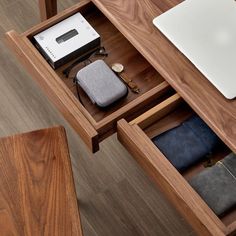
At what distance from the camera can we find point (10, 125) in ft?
6.19

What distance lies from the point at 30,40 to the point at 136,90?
1.04 ft

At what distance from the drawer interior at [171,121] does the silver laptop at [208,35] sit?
11 cm

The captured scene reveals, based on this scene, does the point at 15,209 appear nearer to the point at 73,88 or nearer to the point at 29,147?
the point at 29,147

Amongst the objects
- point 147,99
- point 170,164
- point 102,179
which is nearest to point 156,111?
point 147,99

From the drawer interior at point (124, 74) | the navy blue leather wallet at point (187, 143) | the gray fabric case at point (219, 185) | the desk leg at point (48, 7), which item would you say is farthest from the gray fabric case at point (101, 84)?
the desk leg at point (48, 7)

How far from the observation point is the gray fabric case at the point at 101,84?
138cm

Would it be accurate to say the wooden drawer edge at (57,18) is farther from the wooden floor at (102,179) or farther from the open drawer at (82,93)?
the wooden floor at (102,179)

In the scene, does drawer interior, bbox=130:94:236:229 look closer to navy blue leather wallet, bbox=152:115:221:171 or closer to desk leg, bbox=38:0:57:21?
navy blue leather wallet, bbox=152:115:221:171

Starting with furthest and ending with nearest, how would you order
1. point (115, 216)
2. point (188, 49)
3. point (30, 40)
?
point (115, 216) → point (30, 40) → point (188, 49)

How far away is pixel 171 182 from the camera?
49.8 inches

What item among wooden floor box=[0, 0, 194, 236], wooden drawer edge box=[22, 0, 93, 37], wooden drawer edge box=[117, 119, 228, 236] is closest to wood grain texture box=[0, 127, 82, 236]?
wooden drawer edge box=[117, 119, 228, 236]

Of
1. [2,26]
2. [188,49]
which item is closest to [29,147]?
[188,49]

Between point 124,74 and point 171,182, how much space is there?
1.14 feet

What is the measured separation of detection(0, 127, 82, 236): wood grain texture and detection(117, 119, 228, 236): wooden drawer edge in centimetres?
16
